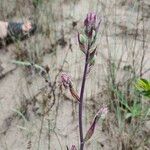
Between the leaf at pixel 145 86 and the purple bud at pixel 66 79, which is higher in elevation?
the purple bud at pixel 66 79

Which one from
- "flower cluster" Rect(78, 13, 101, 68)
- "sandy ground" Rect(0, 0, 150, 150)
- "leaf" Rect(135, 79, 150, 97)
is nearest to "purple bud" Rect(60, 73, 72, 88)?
"flower cluster" Rect(78, 13, 101, 68)

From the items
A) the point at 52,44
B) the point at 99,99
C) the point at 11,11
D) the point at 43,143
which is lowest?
the point at 43,143

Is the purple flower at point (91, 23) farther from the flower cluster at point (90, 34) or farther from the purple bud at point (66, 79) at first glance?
the purple bud at point (66, 79)

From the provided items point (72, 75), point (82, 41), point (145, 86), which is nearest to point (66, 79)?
point (82, 41)

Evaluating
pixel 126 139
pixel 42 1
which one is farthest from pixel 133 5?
pixel 126 139

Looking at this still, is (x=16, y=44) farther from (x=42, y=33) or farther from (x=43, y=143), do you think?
(x=43, y=143)

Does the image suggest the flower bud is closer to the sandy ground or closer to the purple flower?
the purple flower

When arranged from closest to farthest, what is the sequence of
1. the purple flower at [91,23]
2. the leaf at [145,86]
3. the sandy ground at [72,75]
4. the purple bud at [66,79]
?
the purple flower at [91,23]
the purple bud at [66,79]
the leaf at [145,86]
the sandy ground at [72,75]

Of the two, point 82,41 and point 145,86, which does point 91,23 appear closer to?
point 82,41

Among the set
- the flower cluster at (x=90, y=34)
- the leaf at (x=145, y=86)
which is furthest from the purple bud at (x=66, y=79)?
the leaf at (x=145, y=86)
